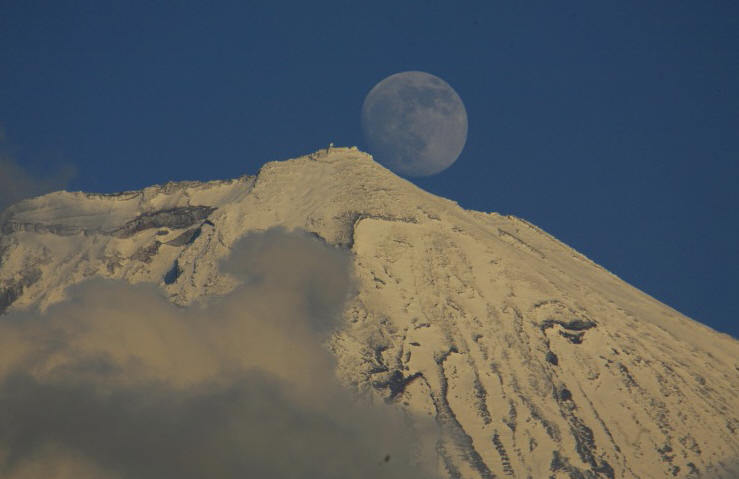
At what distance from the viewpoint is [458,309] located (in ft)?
252

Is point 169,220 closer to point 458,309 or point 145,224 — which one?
point 145,224

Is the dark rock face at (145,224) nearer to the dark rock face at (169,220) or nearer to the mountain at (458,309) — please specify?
the dark rock face at (169,220)

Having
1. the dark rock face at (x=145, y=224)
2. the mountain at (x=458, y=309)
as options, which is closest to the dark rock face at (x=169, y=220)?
the dark rock face at (x=145, y=224)

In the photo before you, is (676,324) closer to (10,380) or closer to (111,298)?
(111,298)

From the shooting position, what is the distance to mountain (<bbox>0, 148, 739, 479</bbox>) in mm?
67875

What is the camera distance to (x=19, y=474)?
218 feet

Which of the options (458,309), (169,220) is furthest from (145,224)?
(458,309)

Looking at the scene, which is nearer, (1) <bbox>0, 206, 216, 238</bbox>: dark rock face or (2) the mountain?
(2) the mountain

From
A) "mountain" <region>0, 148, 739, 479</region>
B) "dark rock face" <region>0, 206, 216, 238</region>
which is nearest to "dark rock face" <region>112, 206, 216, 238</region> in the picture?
"dark rock face" <region>0, 206, 216, 238</region>

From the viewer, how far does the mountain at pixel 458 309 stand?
67875mm

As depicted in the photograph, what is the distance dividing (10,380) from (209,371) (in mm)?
13233

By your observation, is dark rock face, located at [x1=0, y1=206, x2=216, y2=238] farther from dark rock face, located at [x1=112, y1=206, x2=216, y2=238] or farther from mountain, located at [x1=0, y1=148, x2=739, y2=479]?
mountain, located at [x1=0, y1=148, x2=739, y2=479]

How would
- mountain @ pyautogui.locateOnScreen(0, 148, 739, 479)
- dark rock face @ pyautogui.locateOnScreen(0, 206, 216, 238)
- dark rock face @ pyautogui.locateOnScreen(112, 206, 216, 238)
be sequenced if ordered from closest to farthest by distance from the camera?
mountain @ pyautogui.locateOnScreen(0, 148, 739, 479), dark rock face @ pyautogui.locateOnScreen(112, 206, 216, 238), dark rock face @ pyautogui.locateOnScreen(0, 206, 216, 238)

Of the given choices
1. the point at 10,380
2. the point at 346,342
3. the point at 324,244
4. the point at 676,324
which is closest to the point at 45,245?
the point at 10,380
